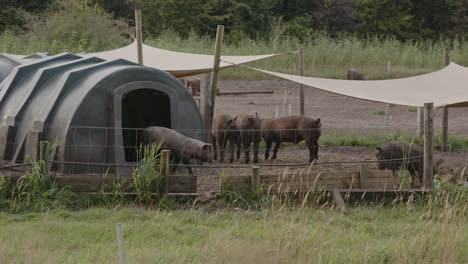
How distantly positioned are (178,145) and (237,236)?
374 centimetres

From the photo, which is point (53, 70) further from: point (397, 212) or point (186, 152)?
point (397, 212)

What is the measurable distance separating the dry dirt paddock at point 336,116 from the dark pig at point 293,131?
360mm

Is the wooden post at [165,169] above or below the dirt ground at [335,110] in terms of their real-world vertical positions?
below

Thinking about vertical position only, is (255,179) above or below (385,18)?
below

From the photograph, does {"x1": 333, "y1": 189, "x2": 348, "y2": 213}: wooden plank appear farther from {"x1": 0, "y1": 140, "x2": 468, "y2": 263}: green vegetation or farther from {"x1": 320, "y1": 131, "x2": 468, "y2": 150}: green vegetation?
{"x1": 320, "y1": 131, "x2": 468, "y2": 150}: green vegetation

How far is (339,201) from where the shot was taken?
10.9 m

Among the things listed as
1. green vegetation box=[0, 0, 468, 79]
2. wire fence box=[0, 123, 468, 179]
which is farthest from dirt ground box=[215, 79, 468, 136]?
wire fence box=[0, 123, 468, 179]

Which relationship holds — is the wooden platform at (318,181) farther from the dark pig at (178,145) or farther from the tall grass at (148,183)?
the dark pig at (178,145)

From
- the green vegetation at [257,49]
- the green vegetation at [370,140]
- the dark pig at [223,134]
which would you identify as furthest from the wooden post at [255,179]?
the green vegetation at [257,49]

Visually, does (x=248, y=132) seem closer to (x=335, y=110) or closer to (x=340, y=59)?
(x=335, y=110)

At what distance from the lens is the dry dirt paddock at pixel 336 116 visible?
52.5 feet

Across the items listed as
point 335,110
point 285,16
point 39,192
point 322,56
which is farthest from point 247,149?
point 285,16

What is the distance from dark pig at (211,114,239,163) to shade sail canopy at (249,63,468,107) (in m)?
1.60

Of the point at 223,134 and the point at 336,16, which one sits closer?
the point at 223,134
